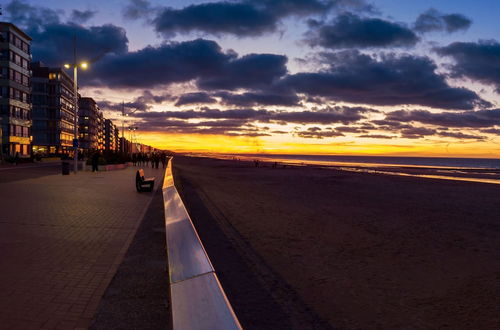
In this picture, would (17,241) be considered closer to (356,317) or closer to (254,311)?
(254,311)

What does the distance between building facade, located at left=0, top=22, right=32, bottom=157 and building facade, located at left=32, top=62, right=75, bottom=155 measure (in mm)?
18783

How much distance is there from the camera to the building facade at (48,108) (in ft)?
283

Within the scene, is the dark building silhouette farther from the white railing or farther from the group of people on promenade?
the white railing

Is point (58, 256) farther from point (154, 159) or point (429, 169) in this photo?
point (429, 169)

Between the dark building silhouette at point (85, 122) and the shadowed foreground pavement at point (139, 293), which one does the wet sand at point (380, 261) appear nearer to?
the shadowed foreground pavement at point (139, 293)

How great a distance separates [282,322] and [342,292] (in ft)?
4.59

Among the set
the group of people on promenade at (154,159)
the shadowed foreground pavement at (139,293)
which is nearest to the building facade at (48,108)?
the group of people on promenade at (154,159)

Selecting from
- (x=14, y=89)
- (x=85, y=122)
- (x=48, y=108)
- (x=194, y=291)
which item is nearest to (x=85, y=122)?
(x=85, y=122)

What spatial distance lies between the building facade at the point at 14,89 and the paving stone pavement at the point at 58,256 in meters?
54.7

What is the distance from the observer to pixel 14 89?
62844 millimetres

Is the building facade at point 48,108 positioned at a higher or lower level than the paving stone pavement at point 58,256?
higher

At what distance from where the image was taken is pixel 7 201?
40.5 ft

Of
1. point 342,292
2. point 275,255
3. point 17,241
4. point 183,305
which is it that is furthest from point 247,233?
point 183,305

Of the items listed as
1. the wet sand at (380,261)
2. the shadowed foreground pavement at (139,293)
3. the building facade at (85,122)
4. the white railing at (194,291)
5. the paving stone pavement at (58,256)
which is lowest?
the wet sand at (380,261)
